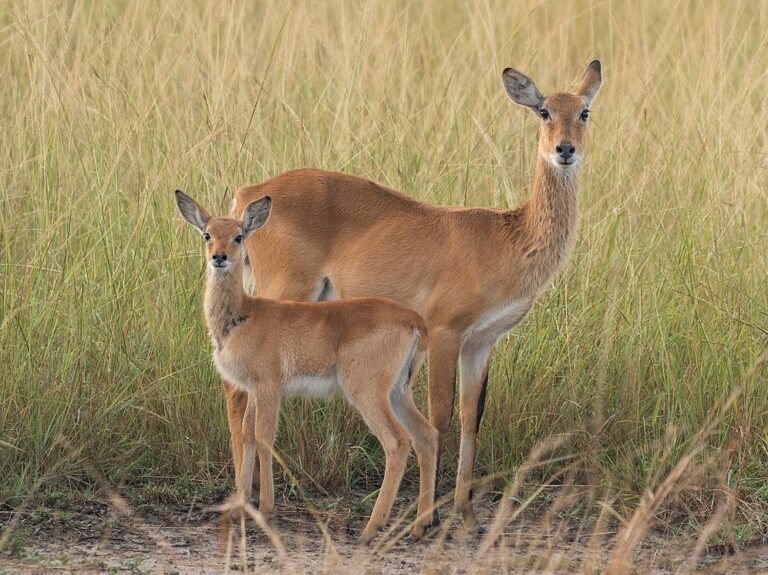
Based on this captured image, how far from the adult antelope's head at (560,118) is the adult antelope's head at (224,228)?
132 centimetres

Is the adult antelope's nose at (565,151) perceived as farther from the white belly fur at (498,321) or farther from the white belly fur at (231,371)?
the white belly fur at (231,371)

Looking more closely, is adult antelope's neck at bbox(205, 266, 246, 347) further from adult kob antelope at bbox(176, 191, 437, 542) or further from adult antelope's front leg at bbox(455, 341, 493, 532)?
adult antelope's front leg at bbox(455, 341, 493, 532)

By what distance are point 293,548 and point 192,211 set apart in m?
1.46

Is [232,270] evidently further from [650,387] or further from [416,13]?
[416,13]

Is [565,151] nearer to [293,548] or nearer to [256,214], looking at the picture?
[256,214]

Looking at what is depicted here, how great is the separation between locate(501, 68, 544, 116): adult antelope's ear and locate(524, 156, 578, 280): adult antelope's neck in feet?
1.11

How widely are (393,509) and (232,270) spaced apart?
1329mm

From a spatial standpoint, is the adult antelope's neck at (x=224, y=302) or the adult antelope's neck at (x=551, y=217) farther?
the adult antelope's neck at (x=551, y=217)

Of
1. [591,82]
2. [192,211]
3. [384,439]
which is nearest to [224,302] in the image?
[192,211]

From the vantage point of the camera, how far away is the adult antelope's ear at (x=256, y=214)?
5977mm

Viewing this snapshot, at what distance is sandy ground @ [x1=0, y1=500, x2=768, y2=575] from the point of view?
17.9ft

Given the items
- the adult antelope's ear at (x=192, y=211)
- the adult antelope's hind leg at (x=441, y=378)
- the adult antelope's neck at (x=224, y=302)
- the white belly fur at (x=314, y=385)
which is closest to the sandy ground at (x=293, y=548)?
the adult antelope's hind leg at (x=441, y=378)

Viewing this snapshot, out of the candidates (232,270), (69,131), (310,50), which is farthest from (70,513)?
(310,50)

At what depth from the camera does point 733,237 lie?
7.31m
